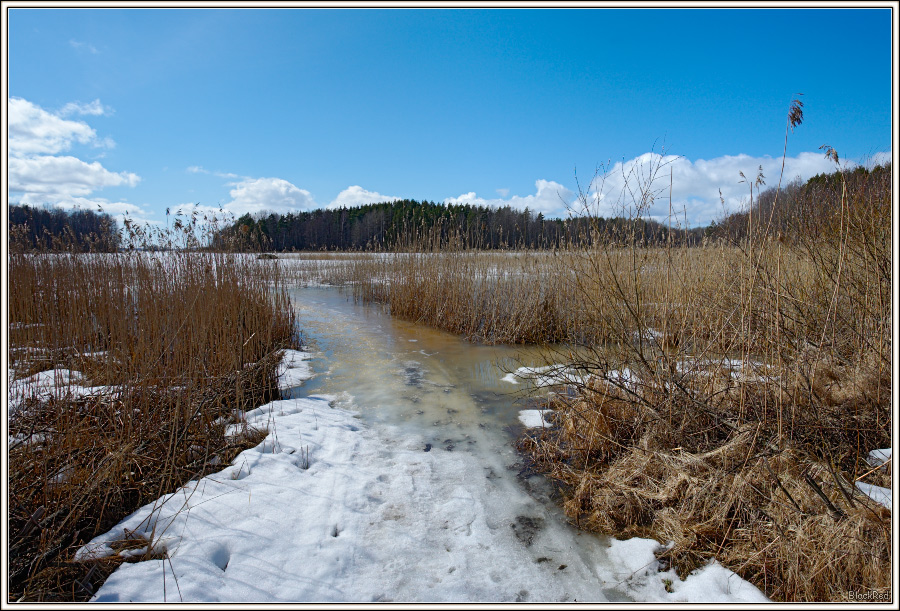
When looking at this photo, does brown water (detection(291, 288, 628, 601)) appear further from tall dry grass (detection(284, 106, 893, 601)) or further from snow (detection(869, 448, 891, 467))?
Answer: snow (detection(869, 448, 891, 467))

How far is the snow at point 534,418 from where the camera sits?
3.48m

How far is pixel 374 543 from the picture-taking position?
1962 millimetres

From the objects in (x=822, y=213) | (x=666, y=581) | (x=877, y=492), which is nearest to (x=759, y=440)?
(x=877, y=492)

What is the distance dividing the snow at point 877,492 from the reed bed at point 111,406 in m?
3.09

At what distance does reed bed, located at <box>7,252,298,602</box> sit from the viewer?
1729 millimetres

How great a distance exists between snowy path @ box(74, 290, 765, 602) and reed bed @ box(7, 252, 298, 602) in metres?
0.17

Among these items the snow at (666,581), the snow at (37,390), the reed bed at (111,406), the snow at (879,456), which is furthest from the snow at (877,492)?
the snow at (37,390)

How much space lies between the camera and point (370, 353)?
6.06 meters

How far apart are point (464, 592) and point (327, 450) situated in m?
1.60

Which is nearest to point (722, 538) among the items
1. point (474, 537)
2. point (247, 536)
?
point (474, 537)

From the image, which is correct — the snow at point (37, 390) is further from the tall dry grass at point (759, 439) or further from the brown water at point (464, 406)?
the tall dry grass at point (759, 439)

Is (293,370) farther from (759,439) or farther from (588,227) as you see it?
(759,439)

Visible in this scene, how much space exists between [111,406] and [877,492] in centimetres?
418

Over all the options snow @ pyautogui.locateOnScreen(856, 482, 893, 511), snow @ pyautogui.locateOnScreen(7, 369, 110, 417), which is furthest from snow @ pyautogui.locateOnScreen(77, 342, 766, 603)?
snow @ pyautogui.locateOnScreen(7, 369, 110, 417)
